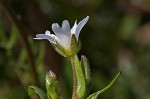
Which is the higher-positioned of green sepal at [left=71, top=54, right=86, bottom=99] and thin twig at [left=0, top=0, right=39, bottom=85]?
thin twig at [left=0, top=0, right=39, bottom=85]

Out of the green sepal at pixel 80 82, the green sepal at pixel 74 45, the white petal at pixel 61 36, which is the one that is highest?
the white petal at pixel 61 36

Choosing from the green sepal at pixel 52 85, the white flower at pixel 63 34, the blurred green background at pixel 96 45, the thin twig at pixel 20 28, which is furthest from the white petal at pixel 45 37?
the blurred green background at pixel 96 45

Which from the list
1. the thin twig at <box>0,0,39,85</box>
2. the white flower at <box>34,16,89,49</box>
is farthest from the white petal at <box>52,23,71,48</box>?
the thin twig at <box>0,0,39,85</box>

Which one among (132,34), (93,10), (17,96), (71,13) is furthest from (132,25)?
(17,96)

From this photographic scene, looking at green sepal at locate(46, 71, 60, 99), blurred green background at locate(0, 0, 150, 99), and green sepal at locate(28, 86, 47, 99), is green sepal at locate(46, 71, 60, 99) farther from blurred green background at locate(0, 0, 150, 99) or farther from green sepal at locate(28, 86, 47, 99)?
blurred green background at locate(0, 0, 150, 99)

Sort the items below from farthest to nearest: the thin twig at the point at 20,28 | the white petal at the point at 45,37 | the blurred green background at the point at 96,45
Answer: the blurred green background at the point at 96,45 < the thin twig at the point at 20,28 < the white petal at the point at 45,37

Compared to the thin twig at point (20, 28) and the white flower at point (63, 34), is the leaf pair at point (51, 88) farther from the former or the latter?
the thin twig at point (20, 28)
